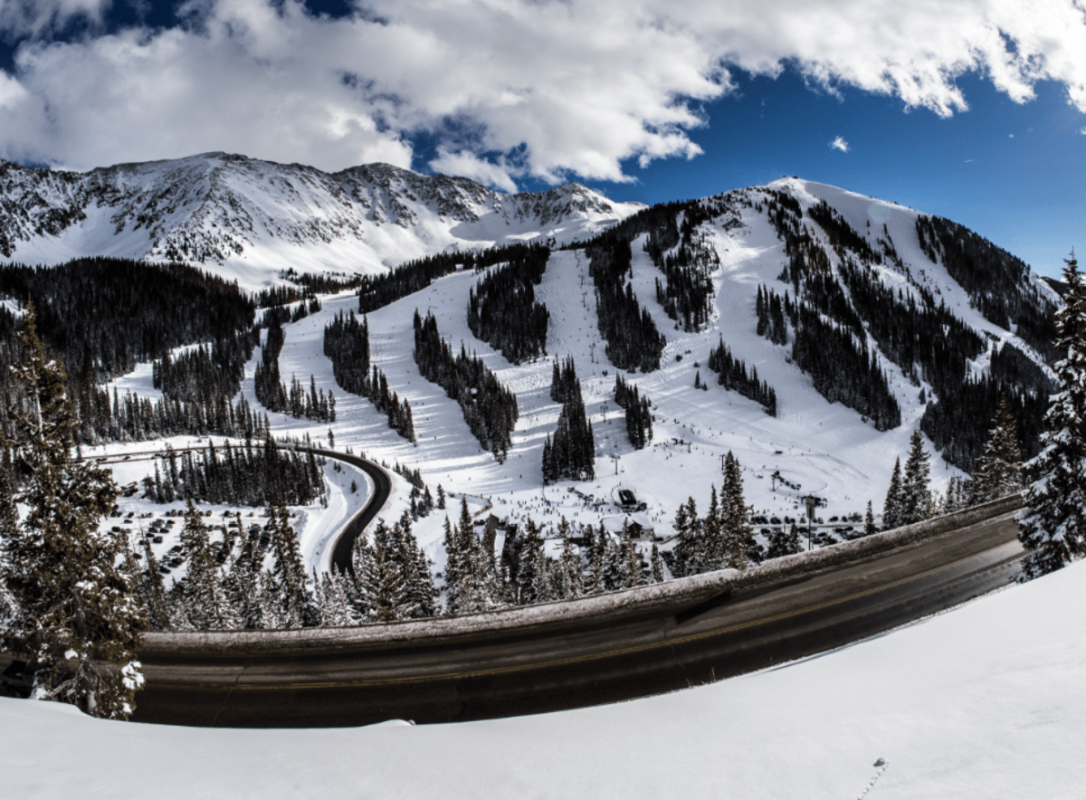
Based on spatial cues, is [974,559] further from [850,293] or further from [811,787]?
[850,293]

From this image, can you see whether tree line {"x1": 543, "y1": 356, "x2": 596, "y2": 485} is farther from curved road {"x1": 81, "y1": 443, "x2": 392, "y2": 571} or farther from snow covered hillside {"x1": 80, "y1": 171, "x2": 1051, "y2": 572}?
curved road {"x1": 81, "y1": 443, "x2": 392, "y2": 571}

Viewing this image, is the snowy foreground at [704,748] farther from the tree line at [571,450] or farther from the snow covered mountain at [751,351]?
the tree line at [571,450]

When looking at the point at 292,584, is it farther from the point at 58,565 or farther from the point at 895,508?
the point at 895,508

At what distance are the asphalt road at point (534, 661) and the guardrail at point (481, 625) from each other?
0.10 meters

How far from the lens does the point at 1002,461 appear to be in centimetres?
3259

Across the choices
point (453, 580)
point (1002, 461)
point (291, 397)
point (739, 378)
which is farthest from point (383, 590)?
point (291, 397)

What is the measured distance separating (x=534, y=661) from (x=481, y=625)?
2.35 metres

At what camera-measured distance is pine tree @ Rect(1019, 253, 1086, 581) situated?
14.3 m

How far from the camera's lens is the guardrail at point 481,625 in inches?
581

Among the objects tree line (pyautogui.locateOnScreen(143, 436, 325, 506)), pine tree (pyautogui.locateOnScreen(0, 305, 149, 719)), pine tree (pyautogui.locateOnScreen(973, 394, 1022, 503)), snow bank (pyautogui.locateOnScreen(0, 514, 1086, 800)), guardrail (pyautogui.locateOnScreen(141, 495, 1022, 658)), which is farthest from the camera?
tree line (pyautogui.locateOnScreen(143, 436, 325, 506))

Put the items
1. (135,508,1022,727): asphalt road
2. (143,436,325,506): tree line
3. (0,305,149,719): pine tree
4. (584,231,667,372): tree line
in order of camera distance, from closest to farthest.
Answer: (0,305,149,719): pine tree, (135,508,1022,727): asphalt road, (143,436,325,506): tree line, (584,231,667,372): tree line

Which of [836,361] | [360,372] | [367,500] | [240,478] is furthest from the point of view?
[360,372]

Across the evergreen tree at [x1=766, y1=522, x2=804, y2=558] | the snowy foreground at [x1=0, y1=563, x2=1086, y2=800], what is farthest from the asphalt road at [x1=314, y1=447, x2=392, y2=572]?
the snowy foreground at [x1=0, y1=563, x2=1086, y2=800]

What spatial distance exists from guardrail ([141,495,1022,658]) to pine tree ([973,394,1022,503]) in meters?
26.7
